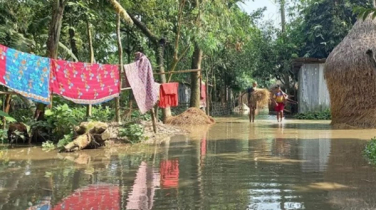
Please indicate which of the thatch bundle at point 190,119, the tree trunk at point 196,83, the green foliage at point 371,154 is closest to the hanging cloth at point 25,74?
the green foliage at point 371,154

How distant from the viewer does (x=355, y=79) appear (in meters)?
15.1

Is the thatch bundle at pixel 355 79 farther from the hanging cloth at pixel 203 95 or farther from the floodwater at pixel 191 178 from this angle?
the hanging cloth at pixel 203 95

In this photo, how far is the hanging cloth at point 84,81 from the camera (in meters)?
9.60

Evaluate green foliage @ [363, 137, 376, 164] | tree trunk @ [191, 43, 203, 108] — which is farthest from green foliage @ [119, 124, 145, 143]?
tree trunk @ [191, 43, 203, 108]

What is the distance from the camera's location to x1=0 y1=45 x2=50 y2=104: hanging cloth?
8.38 m

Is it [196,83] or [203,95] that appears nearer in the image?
[196,83]

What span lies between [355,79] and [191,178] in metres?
11.2

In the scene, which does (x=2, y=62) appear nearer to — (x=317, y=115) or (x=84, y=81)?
(x=84, y=81)

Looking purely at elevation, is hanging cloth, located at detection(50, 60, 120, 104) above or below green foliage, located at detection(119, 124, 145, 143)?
above

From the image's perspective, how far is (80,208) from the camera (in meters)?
4.23

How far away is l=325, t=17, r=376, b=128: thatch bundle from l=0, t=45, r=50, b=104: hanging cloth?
10.5m

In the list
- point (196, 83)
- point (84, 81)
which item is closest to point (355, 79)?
point (196, 83)

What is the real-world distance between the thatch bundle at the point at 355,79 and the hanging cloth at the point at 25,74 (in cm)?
1046

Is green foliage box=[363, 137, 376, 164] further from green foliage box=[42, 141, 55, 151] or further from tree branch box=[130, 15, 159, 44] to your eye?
tree branch box=[130, 15, 159, 44]
